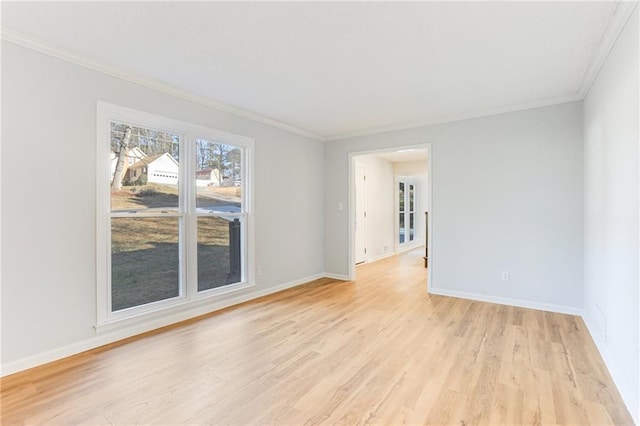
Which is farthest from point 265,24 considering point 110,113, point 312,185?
point 312,185

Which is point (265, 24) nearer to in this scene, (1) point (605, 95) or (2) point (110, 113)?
(2) point (110, 113)

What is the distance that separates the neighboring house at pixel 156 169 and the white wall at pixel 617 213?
12.3ft

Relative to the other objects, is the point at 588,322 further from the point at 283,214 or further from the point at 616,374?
the point at 283,214

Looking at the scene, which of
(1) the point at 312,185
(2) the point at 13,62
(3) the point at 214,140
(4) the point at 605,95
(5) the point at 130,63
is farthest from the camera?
(1) the point at 312,185

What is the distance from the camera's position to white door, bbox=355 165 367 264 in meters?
6.65

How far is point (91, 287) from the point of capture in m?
2.69

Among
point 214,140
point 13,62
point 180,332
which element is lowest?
point 180,332

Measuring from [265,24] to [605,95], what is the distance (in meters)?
2.73

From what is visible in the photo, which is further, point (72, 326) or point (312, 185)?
point (312, 185)

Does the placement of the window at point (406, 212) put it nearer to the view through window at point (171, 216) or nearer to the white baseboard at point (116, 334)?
the white baseboard at point (116, 334)

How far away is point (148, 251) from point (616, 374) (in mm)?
3951

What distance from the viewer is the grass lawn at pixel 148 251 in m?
2.92

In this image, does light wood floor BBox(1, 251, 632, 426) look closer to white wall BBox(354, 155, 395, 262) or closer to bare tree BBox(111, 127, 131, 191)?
bare tree BBox(111, 127, 131, 191)

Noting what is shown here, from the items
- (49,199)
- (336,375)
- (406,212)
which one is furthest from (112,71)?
(406,212)
